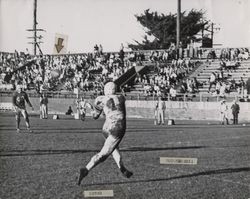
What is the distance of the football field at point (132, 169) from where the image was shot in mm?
9461

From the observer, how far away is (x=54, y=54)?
158ft

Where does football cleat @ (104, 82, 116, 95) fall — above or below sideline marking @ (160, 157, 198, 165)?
above

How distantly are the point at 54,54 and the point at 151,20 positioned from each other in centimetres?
1258

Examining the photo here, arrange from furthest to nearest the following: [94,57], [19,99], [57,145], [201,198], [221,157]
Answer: [94,57]
[19,99]
[57,145]
[221,157]
[201,198]

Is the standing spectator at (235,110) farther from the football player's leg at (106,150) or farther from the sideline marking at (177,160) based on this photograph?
the football player's leg at (106,150)

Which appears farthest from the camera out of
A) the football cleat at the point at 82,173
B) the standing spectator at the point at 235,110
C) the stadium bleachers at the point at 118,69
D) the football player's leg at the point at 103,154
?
the stadium bleachers at the point at 118,69

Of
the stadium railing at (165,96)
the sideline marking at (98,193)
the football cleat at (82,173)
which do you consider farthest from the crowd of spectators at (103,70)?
the sideline marking at (98,193)

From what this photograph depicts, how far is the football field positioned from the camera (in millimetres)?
9461

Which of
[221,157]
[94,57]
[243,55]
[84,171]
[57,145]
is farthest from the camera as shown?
[94,57]

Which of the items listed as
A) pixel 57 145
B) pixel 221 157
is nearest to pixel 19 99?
pixel 57 145

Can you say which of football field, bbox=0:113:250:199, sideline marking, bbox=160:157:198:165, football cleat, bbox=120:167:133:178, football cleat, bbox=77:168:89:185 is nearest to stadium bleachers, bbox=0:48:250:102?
football field, bbox=0:113:250:199

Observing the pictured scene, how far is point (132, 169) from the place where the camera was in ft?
38.7

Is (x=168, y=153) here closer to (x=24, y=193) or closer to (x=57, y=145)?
(x=57, y=145)

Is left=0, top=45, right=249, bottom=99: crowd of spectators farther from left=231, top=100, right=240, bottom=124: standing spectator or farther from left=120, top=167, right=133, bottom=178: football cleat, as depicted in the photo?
left=120, top=167, right=133, bottom=178: football cleat
